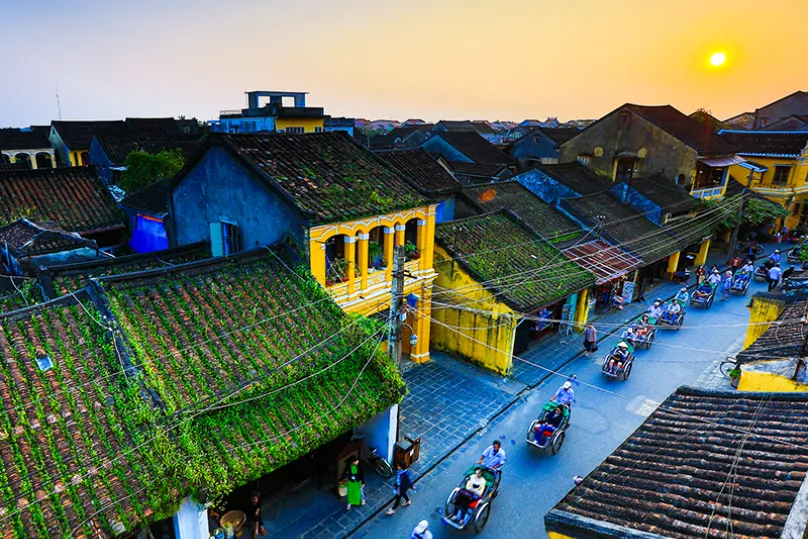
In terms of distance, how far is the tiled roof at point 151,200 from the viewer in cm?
2005

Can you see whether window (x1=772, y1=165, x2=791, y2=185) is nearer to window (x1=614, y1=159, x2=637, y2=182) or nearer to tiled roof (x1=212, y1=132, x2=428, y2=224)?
window (x1=614, y1=159, x2=637, y2=182)

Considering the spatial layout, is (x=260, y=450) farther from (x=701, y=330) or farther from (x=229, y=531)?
(x=701, y=330)

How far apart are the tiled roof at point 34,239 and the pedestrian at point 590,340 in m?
19.4

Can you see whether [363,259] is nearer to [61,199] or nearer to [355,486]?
[355,486]

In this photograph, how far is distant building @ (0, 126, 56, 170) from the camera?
4838 cm

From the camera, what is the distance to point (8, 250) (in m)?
16.2

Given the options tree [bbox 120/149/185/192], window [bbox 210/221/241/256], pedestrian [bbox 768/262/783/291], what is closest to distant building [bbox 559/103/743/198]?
pedestrian [bbox 768/262/783/291]

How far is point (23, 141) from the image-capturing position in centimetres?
5000

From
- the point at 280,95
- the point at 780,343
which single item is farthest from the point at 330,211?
the point at 280,95

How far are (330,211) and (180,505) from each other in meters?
→ 7.97

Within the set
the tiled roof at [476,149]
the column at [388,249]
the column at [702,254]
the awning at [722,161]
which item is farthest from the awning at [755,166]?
the column at [388,249]

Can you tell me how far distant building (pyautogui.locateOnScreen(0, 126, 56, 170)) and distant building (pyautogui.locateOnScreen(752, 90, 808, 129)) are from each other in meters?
83.2

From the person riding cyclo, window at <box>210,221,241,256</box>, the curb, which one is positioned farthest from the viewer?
the person riding cyclo

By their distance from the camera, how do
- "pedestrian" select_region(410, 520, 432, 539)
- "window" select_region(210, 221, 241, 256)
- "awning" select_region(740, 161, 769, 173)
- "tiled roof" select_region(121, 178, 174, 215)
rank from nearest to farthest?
1. "pedestrian" select_region(410, 520, 432, 539)
2. "window" select_region(210, 221, 241, 256)
3. "tiled roof" select_region(121, 178, 174, 215)
4. "awning" select_region(740, 161, 769, 173)
